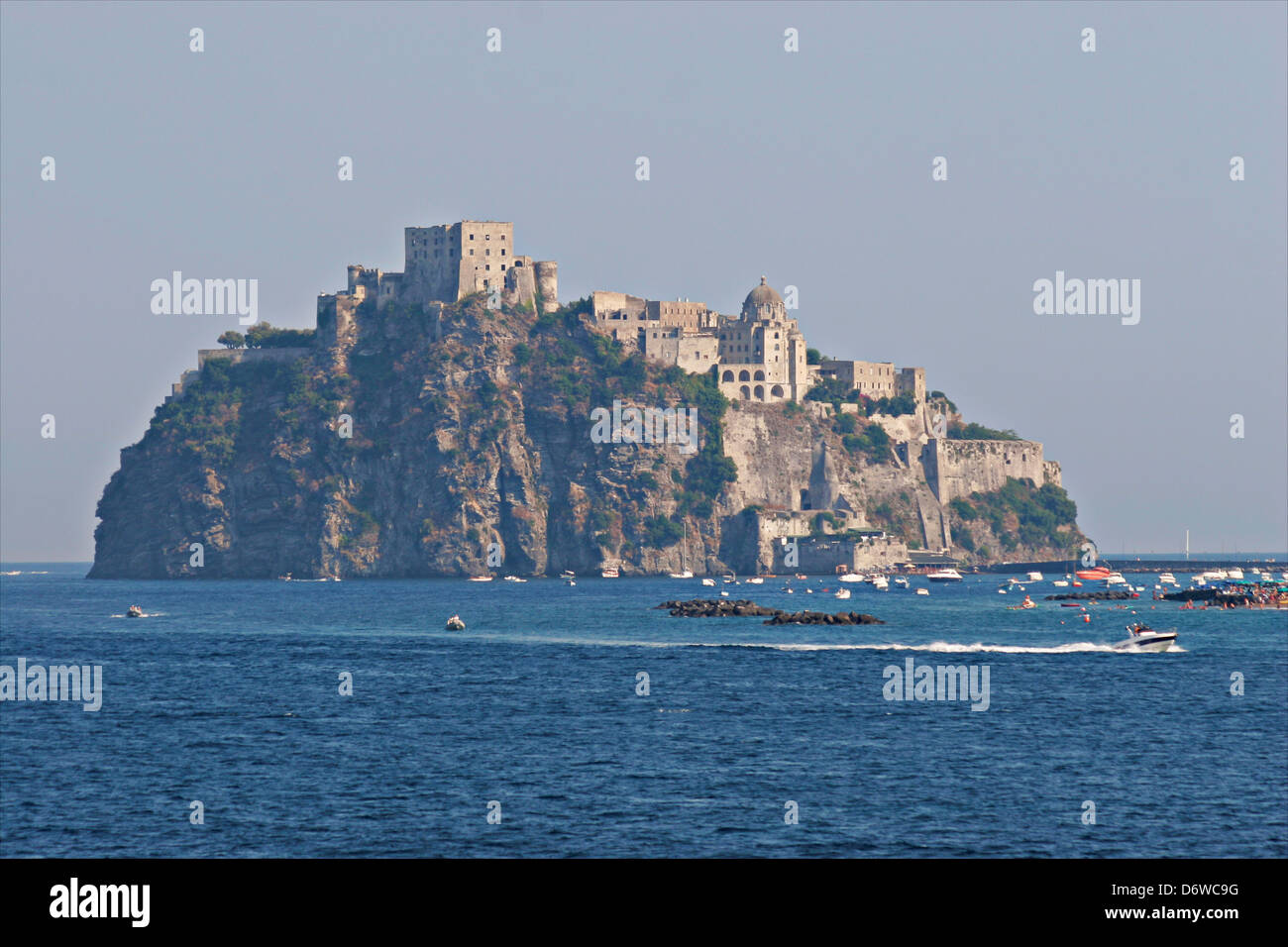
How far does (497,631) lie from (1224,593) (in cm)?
7161

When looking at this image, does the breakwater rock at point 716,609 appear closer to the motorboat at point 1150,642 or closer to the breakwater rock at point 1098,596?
the breakwater rock at point 1098,596

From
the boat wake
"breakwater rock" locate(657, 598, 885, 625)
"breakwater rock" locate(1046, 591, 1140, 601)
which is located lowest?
"breakwater rock" locate(1046, 591, 1140, 601)

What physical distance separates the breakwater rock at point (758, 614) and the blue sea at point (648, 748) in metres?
5.63

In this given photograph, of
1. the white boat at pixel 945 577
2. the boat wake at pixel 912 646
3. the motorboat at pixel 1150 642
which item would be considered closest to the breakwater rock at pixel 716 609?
the boat wake at pixel 912 646

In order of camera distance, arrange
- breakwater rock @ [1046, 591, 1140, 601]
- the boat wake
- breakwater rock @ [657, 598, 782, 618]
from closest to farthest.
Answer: the boat wake
breakwater rock @ [657, 598, 782, 618]
breakwater rock @ [1046, 591, 1140, 601]

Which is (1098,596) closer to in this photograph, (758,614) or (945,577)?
(758,614)

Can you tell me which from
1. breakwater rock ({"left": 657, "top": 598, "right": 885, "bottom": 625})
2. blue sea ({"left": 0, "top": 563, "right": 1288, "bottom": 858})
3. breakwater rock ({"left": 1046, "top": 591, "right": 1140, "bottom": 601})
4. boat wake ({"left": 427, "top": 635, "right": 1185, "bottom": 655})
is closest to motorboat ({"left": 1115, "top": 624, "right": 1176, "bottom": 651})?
boat wake ({"left": 427, "top": 635, "right": 1185, "bottom": 655})

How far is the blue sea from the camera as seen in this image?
35.7 meters

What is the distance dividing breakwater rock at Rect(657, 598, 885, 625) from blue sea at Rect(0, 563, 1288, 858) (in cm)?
563

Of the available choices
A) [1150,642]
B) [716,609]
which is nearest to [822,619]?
[716,609]

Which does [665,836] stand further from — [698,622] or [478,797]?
[698,622]

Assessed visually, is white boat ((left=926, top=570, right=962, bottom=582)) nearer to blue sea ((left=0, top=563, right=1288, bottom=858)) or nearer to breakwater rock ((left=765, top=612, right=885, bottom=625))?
breakwater rock ((left=765, top=612, right=885, bottom=625))

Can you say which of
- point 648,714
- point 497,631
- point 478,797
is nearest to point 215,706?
point 648,714

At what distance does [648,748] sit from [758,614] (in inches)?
2908
